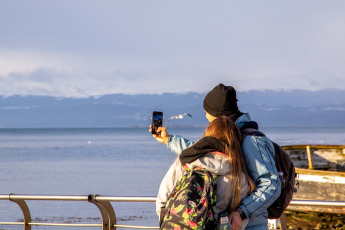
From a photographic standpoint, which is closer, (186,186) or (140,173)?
(186,186)

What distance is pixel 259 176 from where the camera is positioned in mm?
3406

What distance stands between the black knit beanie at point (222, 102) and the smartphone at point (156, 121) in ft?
1.80

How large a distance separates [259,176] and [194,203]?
442mm

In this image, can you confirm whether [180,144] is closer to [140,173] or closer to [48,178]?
[48,178]

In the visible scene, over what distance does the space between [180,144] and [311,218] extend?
9.92 m

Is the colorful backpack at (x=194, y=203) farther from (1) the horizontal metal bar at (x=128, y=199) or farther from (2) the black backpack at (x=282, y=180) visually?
(1) the horizontal metal bar at (x=128, y=199)

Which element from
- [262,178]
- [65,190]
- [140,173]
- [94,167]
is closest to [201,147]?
[262,178]

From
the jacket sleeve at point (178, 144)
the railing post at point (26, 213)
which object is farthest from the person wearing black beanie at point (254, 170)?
the railing post at point (26, 213)

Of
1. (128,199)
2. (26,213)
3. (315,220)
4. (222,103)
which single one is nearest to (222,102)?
(222,103)

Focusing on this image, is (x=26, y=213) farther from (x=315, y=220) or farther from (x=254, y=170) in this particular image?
(x=315, y=220)

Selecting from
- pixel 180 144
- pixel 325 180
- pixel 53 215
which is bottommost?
pixel 53 215

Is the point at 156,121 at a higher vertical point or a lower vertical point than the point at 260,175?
higher

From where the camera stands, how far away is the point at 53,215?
21.8m

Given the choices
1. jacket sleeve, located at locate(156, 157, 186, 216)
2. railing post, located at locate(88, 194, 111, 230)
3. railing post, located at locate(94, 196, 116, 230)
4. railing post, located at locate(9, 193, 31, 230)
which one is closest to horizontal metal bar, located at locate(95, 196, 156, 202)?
railing post, located at locate(94, 196, 116, 230)
